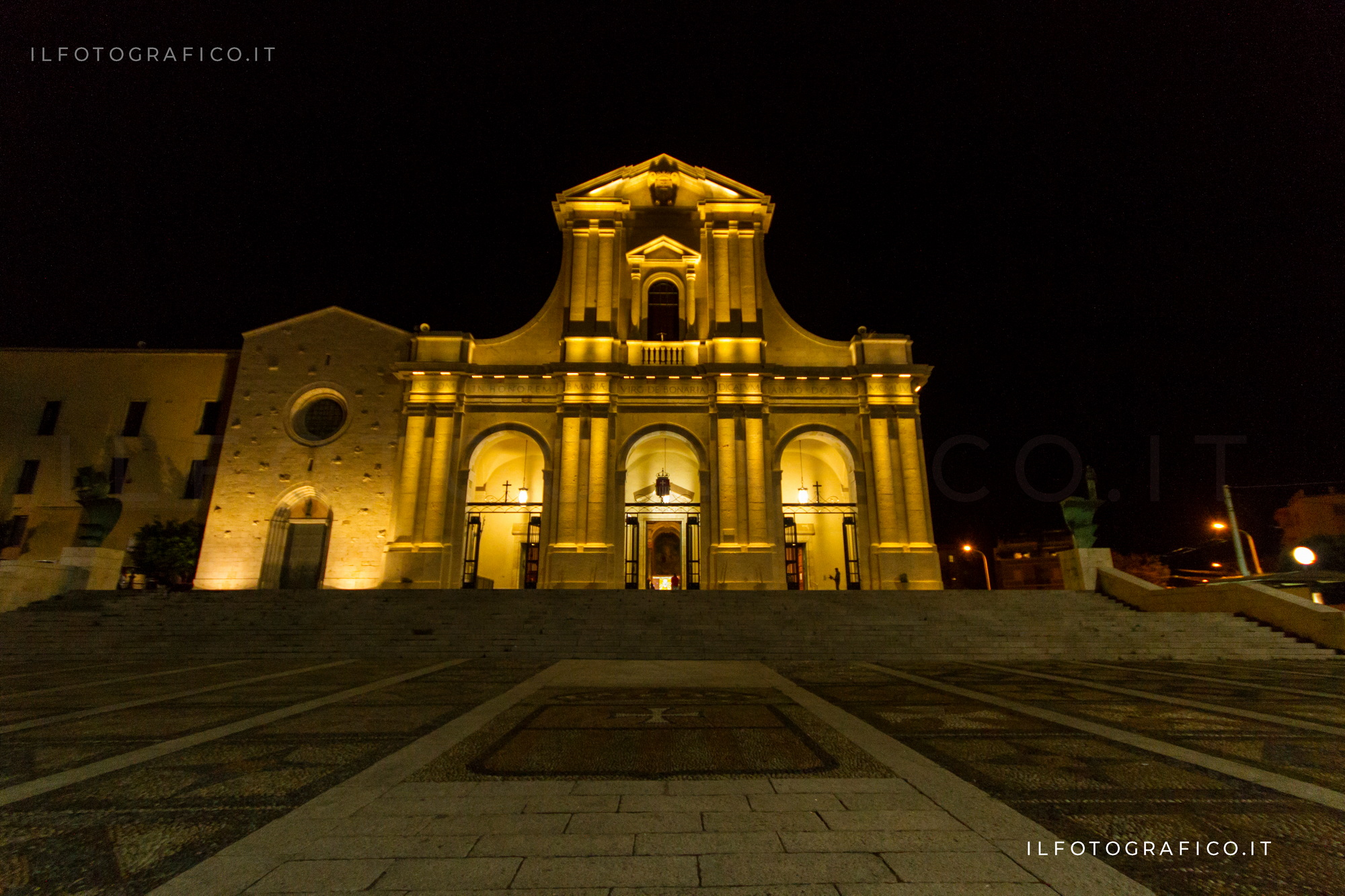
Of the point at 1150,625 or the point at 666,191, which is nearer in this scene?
the point at 1150,625

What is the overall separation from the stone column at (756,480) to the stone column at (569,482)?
18.4 feet

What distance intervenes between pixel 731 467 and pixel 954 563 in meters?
60.9

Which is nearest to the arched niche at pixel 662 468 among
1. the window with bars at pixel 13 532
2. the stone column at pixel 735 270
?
the stone column at pixel 735 270

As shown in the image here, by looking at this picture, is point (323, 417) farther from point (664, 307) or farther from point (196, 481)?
point (664, 307)

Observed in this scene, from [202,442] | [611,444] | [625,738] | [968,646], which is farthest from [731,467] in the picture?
[202,442]

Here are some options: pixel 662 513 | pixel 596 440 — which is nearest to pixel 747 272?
pixel 596 440

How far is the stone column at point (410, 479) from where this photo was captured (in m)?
20.8

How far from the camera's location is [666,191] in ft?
83.2

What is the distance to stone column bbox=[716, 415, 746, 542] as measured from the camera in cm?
2070

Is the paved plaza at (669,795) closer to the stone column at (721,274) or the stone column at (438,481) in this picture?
the stone column at (438,481)

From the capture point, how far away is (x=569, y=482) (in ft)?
69.2

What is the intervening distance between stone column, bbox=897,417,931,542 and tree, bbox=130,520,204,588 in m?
23.0

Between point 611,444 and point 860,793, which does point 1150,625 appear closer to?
point 860,793

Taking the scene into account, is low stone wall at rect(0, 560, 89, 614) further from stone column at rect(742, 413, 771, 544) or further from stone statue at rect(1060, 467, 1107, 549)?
stone statue at rect(1060, 467, 1107, 549)
